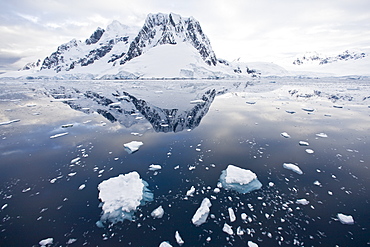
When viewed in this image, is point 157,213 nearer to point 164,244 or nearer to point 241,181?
point 164,244

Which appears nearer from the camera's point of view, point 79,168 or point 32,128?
point 79,168

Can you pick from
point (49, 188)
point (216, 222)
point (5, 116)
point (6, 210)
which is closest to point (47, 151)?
point (49, 188)

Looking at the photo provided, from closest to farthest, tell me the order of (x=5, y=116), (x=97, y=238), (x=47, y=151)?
A: (x=97, y=238) → (x=47, y=151) → (x=5, y=116)

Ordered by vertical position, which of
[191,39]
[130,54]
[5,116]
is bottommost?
[5,116]

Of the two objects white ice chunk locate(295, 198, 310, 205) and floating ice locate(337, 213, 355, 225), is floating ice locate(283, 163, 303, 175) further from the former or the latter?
floating ice locate(337, 213, 355, 225)

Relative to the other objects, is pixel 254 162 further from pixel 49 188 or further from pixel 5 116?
pixel 5 116

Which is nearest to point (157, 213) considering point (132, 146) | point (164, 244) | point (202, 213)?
point (164, 244)
